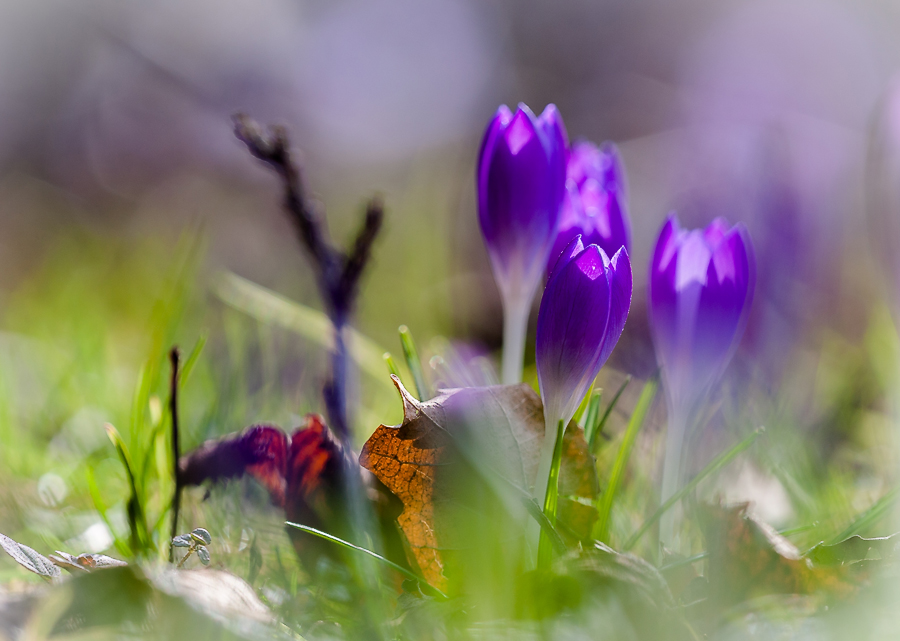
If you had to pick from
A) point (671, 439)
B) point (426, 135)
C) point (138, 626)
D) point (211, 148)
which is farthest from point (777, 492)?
point (426, 135)

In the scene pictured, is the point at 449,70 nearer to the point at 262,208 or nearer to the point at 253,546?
the point at 262,208

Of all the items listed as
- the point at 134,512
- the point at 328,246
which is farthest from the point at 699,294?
the point at 134,512

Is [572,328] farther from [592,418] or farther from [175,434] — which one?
[175,434]

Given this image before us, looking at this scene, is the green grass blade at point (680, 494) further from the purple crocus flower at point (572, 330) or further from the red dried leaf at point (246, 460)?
the red dried leaf at point (246, 460)

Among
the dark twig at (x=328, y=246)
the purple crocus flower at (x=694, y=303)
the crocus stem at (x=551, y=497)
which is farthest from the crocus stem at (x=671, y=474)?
the dark twig at (x=328, y=246)

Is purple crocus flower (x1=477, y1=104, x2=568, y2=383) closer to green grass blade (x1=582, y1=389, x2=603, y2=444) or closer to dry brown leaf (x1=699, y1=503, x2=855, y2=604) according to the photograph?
green grass blade (x1=582, y1=389, x2=603, y2=444)

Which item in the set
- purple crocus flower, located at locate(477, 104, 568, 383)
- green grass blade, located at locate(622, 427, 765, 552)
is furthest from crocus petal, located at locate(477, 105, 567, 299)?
green grass blade, located at locate(622, 427, 765, 552)
